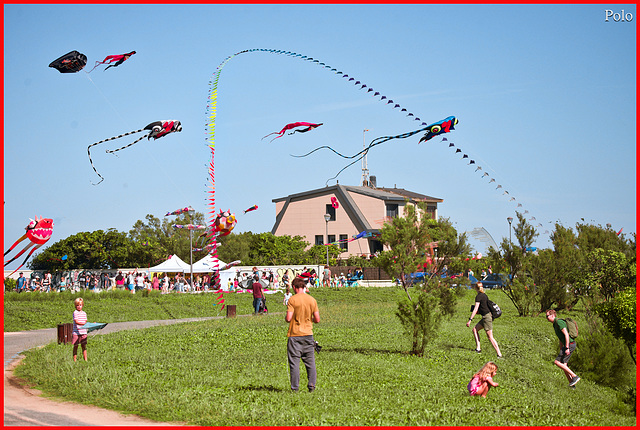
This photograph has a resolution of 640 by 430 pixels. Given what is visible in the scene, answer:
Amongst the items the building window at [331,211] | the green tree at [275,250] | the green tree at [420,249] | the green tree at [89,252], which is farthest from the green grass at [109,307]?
the building window at [331,211]

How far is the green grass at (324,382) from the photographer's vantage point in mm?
7875

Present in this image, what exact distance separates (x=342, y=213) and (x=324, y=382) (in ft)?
190

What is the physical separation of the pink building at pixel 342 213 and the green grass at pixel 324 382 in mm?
47751

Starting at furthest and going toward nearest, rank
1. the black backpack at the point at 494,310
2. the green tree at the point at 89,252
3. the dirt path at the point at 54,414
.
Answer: the green tree at the point at 89,252 < the black backpack at the point at 494,310 < the dirt path at the point at 54,414

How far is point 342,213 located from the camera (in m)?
67.7

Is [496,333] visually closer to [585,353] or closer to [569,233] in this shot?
[585,353]

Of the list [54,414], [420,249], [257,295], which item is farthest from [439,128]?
[257,295]

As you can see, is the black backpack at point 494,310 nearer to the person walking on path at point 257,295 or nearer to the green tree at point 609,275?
the green tree at point 609,275

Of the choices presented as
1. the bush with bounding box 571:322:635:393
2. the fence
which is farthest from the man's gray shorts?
the fence

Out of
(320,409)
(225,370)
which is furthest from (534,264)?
(320,409)

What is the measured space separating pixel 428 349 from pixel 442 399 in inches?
214

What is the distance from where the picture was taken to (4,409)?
8211 millimetres

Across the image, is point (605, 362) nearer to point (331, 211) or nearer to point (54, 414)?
point (54, 414)

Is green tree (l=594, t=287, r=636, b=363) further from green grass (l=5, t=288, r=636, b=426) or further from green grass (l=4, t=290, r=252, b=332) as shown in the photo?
green grass (l=4, t=290, r=252, b=332)
